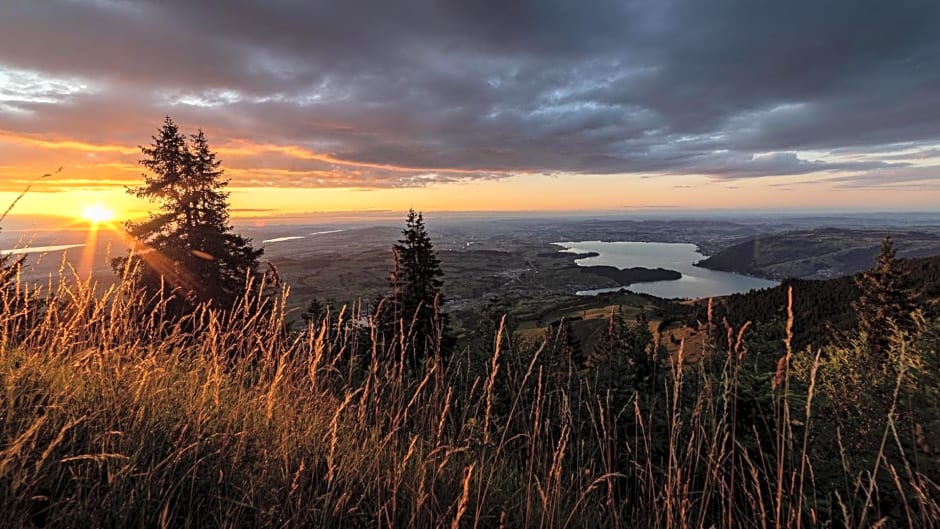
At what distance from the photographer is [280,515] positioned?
2.42 metres

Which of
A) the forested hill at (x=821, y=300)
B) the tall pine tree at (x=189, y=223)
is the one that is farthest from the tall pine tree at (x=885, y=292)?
the tall pine tree at (x=189, y=223)

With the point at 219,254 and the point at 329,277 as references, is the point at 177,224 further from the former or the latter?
the point at 329,277

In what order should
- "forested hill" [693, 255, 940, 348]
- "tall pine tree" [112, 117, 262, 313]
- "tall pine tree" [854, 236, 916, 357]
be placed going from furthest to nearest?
1. "forested hill" [693, 255, 940, 348]
2. "tall pine tree" [854, 236, 916, 357]
3. "tall pine tree" [112, 117, 262, 313]

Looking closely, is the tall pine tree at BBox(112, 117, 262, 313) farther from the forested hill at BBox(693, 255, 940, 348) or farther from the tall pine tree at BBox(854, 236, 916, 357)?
the forested hill at BBox(693, 255, 940, 348)

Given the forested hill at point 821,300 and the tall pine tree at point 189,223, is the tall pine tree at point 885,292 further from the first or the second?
the tall pine tree at point 189,223

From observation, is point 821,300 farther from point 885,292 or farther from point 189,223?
point 189,223

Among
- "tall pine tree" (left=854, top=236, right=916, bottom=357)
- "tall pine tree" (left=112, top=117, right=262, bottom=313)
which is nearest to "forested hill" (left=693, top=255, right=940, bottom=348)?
"tall pine tree" (left=854, top=236, right=916, bottom=357)

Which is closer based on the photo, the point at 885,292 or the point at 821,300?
the point at 885,292

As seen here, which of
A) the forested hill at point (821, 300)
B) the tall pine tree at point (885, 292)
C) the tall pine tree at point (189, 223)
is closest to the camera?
the tall pine tree at point (189, 223)

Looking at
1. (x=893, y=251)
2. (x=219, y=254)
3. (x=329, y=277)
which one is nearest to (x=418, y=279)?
(x=219, y=254)

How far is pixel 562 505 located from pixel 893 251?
173 ft

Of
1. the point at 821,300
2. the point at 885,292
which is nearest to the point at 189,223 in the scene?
the point at 885,292

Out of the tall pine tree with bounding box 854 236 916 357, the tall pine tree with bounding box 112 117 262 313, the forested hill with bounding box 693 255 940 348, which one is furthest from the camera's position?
the forested hill with bounding box 693 255 940 348

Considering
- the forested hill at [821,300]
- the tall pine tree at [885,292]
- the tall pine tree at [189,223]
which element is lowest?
the forested hill at [821,300]
